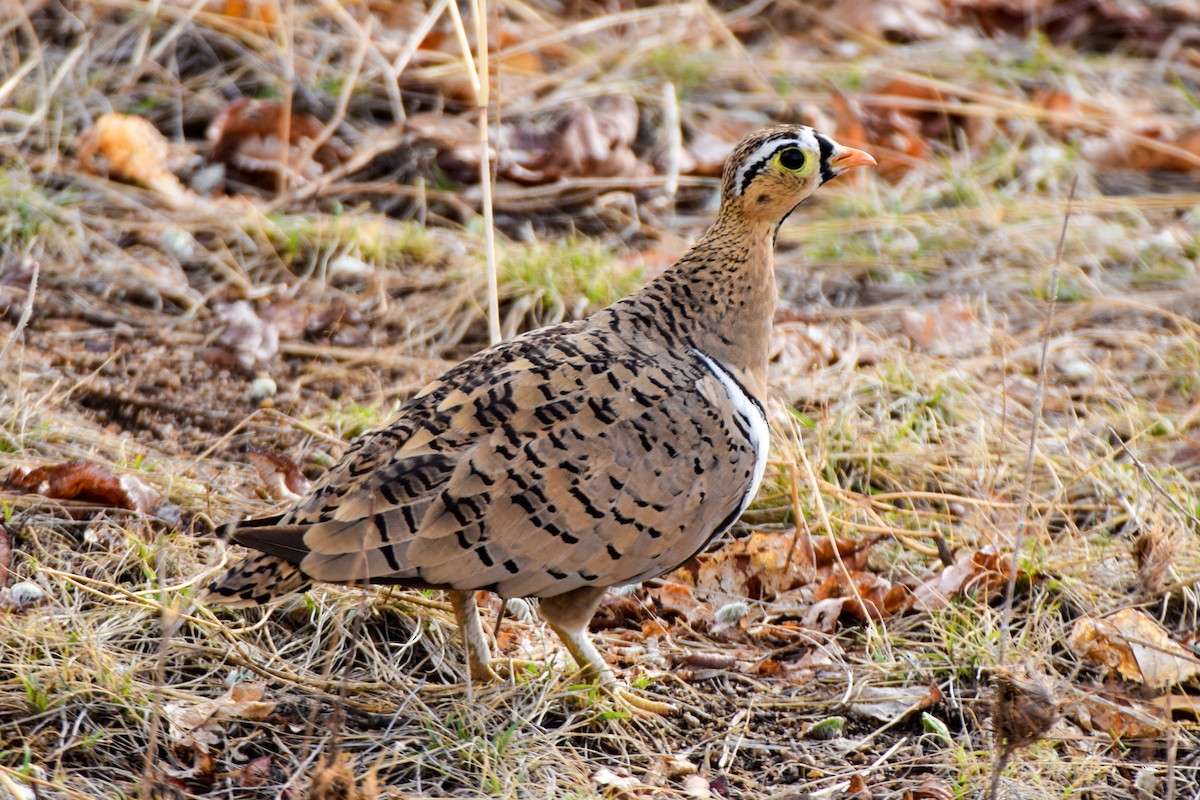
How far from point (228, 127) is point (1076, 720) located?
4444 millimetres

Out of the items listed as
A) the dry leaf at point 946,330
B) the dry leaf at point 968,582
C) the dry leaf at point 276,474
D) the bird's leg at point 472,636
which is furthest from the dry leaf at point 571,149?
the bird's leg at point 472,636

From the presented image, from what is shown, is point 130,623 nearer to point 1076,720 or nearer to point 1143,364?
point 1076,720

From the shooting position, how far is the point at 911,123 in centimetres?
683

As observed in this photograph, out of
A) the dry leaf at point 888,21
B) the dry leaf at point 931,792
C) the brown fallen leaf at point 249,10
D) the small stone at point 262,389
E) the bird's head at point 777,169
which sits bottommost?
the dry leaf at point 931,792

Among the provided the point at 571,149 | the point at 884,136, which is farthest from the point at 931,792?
the point at 884,136

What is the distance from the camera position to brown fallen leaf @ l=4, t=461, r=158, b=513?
12.5 feet

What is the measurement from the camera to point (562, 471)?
326 cm

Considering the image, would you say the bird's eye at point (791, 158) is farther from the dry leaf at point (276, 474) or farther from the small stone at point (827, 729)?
the dry leaf at point (276, 474)

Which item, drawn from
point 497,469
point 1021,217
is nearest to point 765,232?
point 497,469

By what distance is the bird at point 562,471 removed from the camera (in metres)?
3.16

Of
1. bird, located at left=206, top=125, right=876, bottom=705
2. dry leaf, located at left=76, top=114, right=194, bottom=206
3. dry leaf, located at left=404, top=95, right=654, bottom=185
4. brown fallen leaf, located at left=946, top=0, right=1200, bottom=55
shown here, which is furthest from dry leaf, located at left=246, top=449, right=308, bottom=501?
brown fallen leaf, located at left=946, top=0, right=1200, bottom=55

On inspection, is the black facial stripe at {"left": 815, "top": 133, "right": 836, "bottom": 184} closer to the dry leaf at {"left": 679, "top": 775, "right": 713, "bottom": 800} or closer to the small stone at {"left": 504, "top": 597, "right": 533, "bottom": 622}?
the small stone at {"left": 504, "top": 597, "right": 533, "bottom": 622}

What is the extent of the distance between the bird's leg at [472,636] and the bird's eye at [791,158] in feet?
4.80

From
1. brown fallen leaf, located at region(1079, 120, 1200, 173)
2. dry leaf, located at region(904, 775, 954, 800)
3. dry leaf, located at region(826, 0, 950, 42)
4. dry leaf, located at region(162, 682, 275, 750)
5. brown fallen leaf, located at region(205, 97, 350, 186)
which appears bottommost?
dry leaf, located at region(904, 775, 954, 800)
